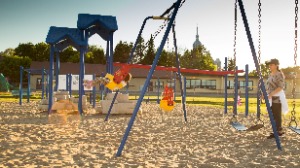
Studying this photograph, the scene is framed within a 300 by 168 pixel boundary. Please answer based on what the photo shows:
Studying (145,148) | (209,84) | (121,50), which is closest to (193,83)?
(209,84)

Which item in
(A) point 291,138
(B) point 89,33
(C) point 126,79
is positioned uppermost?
(B) point 89,33

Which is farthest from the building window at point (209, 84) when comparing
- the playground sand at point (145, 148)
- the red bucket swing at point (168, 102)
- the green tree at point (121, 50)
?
Answer: the playground sand at point (145, 148)

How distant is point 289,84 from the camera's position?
56625mm

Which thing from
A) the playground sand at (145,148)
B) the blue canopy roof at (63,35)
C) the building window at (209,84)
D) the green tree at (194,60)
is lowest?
the playground sand at (145,148)

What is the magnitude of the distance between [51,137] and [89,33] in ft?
26.3

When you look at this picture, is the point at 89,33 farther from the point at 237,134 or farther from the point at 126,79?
the point at 237,134

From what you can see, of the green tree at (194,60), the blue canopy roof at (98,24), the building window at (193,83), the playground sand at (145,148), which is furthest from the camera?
the green tree at (194,60)

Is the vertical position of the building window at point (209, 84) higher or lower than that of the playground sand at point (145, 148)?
higher

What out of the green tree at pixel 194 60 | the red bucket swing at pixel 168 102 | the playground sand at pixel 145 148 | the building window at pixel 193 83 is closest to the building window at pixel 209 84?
the building window at pixel 193 83

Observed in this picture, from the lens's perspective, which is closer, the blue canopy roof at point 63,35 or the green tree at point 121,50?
the blue canopy roof at point 63,35

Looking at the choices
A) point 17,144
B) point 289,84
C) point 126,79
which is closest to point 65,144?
point 17,144

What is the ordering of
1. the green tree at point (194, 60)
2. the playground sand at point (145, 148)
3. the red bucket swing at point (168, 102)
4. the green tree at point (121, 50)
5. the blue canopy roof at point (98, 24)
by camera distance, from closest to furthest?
the playground sand at point (145, 148) < the red bucket swing at point (168, 102) < the blue canopy roof at point (98, 24) < the green tree at point (121, 50) < the green tree at point (194, 60)

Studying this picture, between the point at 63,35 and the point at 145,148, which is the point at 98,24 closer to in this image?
the point at 63,35

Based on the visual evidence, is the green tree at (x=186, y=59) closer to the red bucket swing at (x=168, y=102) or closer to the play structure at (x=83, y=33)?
the play structure at (x=83, y=33)
